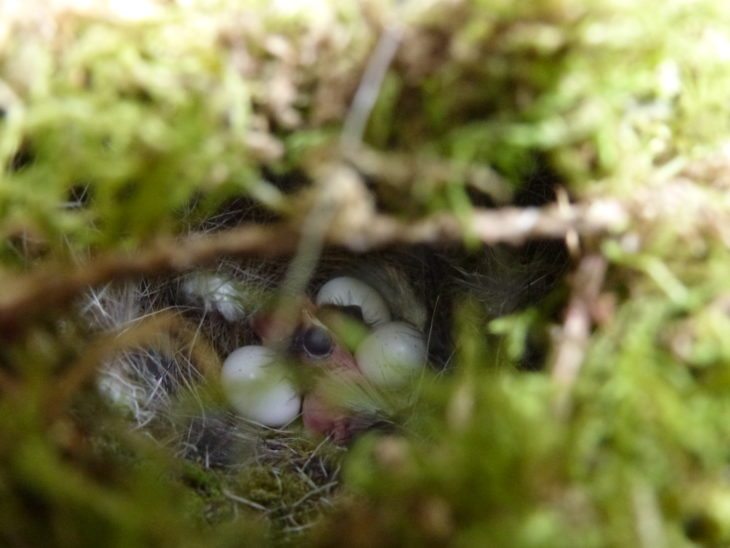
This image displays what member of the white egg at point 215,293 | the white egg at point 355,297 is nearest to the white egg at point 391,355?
the white egg at point 355,297

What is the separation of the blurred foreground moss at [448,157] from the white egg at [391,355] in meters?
0.22

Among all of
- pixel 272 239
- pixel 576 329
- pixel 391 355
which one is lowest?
pixel 391 355

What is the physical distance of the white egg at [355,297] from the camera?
90 centimetres

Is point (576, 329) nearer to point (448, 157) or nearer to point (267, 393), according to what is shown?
point (448, 157)

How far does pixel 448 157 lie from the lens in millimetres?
573

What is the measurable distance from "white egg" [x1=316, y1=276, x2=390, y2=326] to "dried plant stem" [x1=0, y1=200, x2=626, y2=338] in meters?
0.33

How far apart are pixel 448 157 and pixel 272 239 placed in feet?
0.50

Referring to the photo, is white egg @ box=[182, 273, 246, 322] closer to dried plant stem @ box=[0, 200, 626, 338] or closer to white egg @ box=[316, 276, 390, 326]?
white egg @ box=[316, 276, 390, 326]

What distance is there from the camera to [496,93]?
0.57 meters

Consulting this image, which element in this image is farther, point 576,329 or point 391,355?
point 391,355

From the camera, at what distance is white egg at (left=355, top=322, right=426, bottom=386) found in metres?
0.82

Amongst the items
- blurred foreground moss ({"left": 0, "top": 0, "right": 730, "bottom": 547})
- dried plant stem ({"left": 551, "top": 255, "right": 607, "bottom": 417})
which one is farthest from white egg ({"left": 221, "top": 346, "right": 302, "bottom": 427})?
dried plant stem ({"left": 551, "top": 255, "right": 607, "bottom": 417})

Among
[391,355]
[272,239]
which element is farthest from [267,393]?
[272,239]

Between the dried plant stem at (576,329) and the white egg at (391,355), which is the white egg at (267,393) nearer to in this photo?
the white egg at (391,355)
